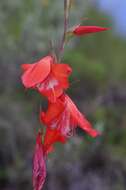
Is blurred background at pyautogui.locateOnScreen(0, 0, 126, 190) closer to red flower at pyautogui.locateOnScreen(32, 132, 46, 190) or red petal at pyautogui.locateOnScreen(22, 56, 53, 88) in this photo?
red flower at pyautogui.locateOnScreen(32, 132, 46, 190)

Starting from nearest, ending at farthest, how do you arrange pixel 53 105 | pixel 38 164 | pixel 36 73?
1. pixel 36 73
2. pixel 53 105
3. pixel 38 164

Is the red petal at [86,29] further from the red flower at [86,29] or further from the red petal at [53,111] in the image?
the red petal at [53,111]

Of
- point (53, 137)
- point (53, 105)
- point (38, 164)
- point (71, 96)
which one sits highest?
point (53, 105)

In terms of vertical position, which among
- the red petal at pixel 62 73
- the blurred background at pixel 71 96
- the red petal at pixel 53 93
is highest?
the red petal at pixel 62 73

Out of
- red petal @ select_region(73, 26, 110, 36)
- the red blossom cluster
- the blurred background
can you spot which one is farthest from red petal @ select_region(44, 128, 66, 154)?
the blurred background

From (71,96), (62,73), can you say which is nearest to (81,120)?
(62,73)

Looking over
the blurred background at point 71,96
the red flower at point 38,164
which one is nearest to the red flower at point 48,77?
the red flower at point 38,164

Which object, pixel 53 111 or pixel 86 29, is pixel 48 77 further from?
pixel 86 29
